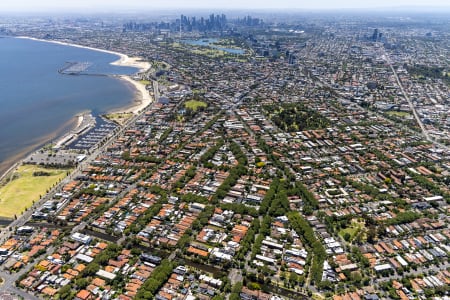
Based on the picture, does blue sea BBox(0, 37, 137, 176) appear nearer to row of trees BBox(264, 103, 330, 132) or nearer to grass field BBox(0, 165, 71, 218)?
grass field BBox(0, 165, 71, 218)

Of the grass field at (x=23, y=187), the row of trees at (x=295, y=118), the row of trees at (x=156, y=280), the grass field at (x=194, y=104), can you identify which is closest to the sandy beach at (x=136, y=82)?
the grass field at (x=194, y=104)

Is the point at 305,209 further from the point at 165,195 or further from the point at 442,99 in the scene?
the point at 442,99

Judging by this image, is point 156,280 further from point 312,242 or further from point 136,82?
point 136,82

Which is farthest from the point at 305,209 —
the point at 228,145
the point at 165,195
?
the point at 228,145

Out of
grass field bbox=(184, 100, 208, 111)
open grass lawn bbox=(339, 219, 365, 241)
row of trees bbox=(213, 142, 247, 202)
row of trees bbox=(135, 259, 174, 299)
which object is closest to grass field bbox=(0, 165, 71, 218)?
row of trees bbox=(135, 259, 174, 299)

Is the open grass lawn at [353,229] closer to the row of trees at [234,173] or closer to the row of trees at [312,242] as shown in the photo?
the row of trees at [312,242]

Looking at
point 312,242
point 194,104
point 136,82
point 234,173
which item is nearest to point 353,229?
→ point 312,242
